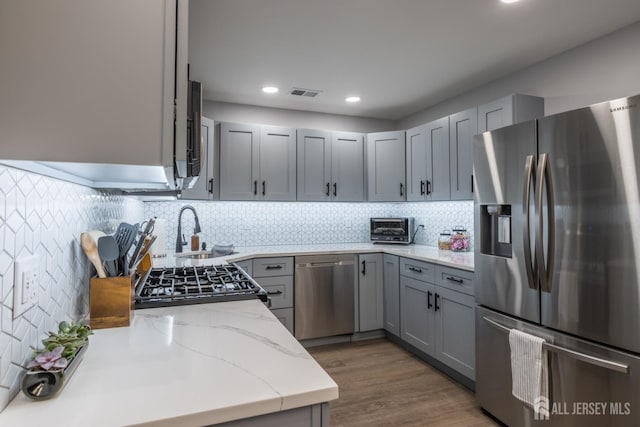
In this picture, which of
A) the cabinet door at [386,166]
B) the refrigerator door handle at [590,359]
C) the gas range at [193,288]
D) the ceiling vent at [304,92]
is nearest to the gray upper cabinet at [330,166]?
the cabinet door at [386,166]

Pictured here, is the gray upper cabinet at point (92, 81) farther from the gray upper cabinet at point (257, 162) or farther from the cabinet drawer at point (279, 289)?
the gray upper cabinet at point (257, 162)

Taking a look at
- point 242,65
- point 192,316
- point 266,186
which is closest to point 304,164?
point 266,186

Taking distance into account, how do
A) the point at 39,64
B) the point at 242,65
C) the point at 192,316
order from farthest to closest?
the point at 242,65
the point at 192,316
the point at 39,64

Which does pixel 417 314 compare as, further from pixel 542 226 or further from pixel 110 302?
pixel 110 302

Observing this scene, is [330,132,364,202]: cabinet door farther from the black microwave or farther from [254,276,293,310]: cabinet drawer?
[254,276,293,310]: cabinet drawer

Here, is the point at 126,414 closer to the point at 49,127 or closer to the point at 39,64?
the point at 49,127

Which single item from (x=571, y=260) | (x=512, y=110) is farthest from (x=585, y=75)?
(x=571, y=260)

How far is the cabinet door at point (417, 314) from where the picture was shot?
3.03 m

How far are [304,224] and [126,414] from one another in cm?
349

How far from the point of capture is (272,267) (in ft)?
10.9

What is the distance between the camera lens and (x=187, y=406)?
69cm

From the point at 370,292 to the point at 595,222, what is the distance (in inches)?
91.7

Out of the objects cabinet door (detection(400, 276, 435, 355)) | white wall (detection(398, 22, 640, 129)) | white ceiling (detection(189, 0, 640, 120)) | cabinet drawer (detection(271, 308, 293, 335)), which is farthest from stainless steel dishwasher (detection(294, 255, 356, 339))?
white wall (detection(398, 22, 640, 129))

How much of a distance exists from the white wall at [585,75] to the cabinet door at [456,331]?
64.0 inches
